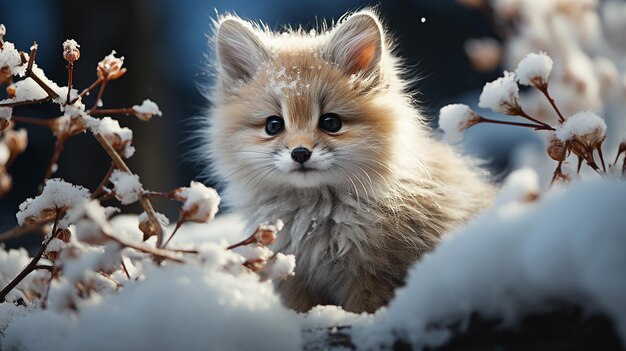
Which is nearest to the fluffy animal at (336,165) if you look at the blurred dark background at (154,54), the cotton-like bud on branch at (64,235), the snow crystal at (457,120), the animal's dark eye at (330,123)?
the animal's dark eye at (330,123)

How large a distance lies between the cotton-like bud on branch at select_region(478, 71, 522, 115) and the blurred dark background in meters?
1.36

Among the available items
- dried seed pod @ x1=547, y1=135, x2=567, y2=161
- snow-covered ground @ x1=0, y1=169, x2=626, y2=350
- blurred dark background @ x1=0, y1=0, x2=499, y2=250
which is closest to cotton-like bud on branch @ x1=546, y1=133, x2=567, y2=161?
dried seed pod @ x1=547, y1=135, x2=567, y2=161

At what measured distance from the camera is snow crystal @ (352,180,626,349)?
0.56 metres

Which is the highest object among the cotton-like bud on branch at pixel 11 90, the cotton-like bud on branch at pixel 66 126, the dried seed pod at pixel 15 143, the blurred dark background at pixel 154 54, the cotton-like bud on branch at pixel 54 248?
the blurred dark background at pixel 154 54

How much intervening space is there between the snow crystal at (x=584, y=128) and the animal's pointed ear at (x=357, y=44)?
0.47m

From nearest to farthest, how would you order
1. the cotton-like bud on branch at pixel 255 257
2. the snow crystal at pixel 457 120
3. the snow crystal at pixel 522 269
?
the snow crystal at pixel 522 269
the cotton-like bud on branch at pixel 255 257
the snow crystal at pixel 457 120

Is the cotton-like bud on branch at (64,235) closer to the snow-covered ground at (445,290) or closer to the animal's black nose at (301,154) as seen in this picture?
the snow-covered ground at (445,290)

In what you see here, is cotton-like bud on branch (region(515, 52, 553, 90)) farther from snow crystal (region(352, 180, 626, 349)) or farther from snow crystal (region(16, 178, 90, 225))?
snow crystal (region(16, 178, 90, 225))

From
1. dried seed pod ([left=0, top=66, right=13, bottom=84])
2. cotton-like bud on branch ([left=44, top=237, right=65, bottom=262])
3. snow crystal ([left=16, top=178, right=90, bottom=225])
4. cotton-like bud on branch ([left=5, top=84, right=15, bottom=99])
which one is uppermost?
cotton-like bud on branch ([left=5, top=84, right=15, bottom=99])

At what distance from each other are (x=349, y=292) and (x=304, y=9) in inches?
94.0

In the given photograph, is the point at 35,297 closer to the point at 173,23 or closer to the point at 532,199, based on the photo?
the point at 532,199

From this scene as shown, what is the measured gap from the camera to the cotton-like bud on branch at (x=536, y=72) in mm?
869

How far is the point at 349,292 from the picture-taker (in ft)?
3.56

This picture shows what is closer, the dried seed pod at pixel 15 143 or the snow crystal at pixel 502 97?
the snow crystal at pixel 502 97
